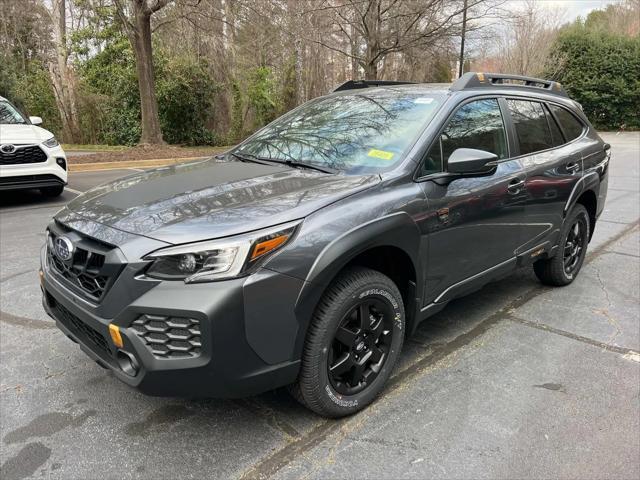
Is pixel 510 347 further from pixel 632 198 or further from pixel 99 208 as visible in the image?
pixel 632 198

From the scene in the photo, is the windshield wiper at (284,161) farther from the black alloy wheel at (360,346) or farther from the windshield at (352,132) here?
the black alloy wheel at (360,346)

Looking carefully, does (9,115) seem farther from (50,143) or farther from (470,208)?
(470,208)

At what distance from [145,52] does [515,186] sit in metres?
13.5

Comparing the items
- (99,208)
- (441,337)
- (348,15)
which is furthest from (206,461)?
(348,15)

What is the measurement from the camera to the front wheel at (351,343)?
7.95 ft

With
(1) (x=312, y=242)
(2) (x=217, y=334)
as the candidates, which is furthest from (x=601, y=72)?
(2) (x=217, y=334)

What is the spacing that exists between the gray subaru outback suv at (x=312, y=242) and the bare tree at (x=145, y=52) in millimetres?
11977

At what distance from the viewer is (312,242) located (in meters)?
2.31

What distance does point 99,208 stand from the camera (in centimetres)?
261

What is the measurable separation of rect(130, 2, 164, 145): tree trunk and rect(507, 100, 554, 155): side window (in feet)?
41.4

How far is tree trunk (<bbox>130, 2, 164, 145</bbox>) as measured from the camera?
14.1 metres

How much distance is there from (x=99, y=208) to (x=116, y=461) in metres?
1.21

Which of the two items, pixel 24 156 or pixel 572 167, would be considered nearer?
pixel 572 167

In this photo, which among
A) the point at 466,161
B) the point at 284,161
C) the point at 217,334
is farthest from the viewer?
the point at 284,161
